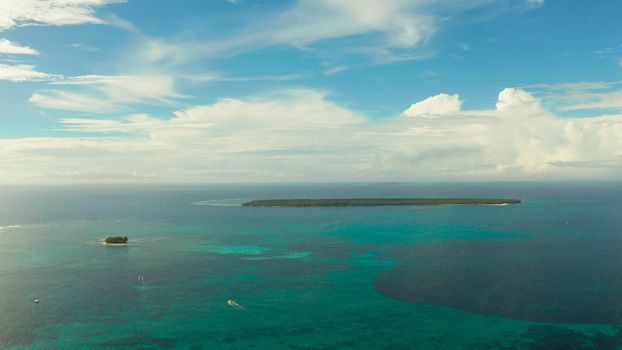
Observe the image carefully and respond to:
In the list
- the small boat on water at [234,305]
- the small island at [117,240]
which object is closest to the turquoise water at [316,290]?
the small boat on water at [234,305]

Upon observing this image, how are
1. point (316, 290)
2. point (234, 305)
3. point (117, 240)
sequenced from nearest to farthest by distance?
1. point (234, 305)
2. point (316, 290)
3. point (117, 240)

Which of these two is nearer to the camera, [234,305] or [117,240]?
[234,305]

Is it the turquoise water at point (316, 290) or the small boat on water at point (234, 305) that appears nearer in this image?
the turquoise water at point (316, 290)

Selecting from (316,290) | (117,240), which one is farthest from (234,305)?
(117,240)

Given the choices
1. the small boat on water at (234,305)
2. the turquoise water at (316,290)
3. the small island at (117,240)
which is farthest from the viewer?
the small island at (117,240)

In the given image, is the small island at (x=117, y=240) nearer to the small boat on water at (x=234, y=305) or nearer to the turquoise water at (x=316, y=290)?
the turquoise water at (x=316, y=290)

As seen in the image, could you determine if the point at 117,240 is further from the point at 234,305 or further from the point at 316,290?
the point at 316,290

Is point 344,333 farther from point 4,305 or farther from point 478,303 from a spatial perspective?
point 4,305

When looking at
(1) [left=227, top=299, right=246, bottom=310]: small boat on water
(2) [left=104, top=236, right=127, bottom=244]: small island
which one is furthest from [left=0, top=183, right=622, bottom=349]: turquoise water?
(2) [left=104, top=236, right=127, bottom=244]: small island
